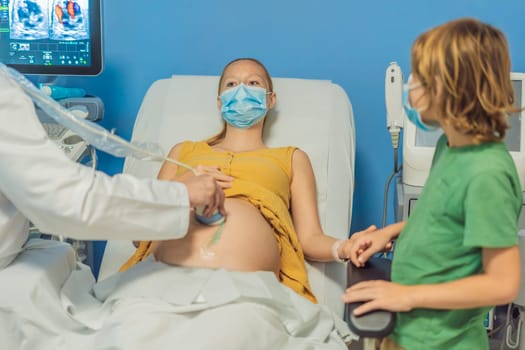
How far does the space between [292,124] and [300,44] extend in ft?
1.58

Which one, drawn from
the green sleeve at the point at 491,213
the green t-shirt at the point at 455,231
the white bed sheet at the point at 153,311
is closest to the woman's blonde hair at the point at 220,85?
the white bed sheet at the point at 153,311

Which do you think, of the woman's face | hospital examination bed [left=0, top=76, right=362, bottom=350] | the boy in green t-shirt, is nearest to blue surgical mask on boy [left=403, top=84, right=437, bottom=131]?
the boy in green t-shirt

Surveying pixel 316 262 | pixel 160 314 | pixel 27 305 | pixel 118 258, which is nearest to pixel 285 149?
pixel 316 262

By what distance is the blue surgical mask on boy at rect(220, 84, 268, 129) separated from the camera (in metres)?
1.91

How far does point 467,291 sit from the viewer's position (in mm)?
1065

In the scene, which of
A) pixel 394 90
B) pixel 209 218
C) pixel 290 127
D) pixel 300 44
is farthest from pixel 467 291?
pixel 300 44

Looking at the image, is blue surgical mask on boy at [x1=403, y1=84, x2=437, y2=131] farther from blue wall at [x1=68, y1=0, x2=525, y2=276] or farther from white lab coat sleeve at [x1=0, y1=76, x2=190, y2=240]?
blue wall at [x1=68, y1=0, x2=525, y2=276]

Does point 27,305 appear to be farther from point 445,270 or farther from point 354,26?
point 354,26

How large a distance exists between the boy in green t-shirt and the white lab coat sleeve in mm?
478

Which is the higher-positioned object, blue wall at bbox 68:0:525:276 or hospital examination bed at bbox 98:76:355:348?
blue wall at bbox 68:0:525:276

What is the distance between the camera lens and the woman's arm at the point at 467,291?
41.6 inches

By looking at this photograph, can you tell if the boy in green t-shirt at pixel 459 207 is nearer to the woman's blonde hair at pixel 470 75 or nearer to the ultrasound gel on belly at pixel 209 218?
the woman's blonde hair at pixel 470 75

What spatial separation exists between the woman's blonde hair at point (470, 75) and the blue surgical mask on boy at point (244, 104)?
34.9 inches

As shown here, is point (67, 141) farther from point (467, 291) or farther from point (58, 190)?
point (467, 291)
